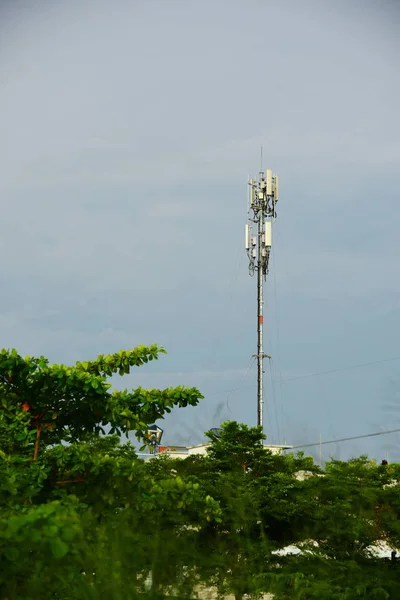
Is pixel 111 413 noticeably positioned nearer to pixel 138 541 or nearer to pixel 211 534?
pixel 138 541

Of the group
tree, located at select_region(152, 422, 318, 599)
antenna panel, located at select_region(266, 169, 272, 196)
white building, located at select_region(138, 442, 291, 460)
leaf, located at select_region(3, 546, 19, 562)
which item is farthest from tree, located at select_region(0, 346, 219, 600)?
antenna panel, located at select_region(266, 169, 272, 196)

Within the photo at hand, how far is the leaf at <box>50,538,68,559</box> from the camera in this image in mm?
4035

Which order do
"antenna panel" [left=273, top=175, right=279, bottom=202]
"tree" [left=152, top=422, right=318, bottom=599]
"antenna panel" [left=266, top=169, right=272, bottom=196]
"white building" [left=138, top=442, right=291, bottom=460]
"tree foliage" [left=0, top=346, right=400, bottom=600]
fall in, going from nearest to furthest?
"tree foliage" [left=0, top=346, right=400, bottom=600] < "tree" [left=152, top=422, right=318, bottom=599] < "white building" [left=138, top=442, right=291, bottom=460] < "antenna panel" [left=266, top=169, right=272, bottom=196] < "antenna panel" [left=273, top=175, right=279, bottom=202]

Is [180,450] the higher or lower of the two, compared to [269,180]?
lower

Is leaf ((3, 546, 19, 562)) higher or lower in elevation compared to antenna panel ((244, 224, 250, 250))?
lower

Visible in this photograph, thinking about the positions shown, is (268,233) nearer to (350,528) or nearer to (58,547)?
(350,528)

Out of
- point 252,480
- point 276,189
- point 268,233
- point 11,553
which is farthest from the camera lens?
point 276,189

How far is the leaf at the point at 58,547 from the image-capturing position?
4.04 meters

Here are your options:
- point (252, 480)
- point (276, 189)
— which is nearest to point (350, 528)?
point (252, 480)

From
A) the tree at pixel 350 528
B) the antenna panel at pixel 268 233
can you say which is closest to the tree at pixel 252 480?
the tree at pixel 350 528

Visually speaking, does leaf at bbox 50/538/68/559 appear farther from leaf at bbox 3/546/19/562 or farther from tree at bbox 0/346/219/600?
tree at bbox 0/346/219/600

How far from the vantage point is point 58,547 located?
404cm

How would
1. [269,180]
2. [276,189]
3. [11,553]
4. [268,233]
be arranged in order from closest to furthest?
1. [11,553]
2. [268,233]
3. [269,180]
4. [276,189]

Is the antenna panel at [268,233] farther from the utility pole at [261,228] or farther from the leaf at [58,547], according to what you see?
the leaf at [58,547]
